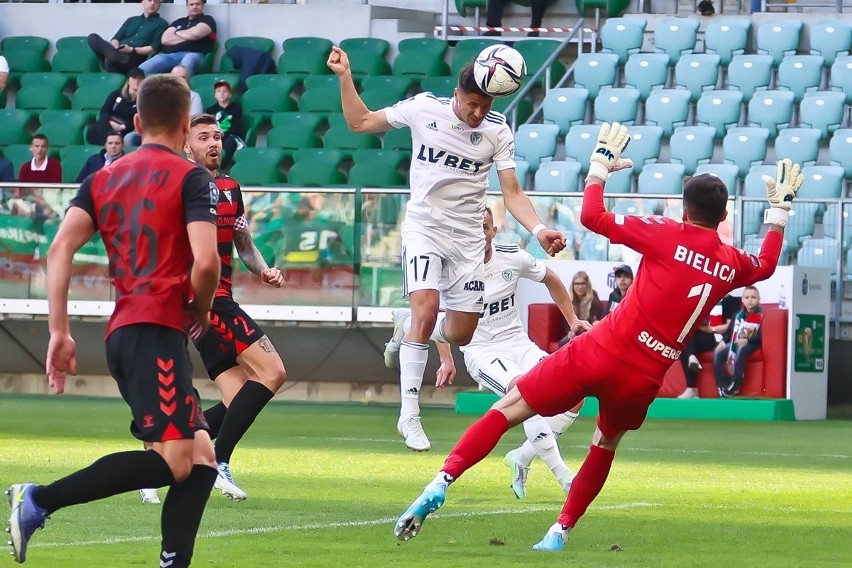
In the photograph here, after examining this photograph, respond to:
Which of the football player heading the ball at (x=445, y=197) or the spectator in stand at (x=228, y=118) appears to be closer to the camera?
the football player heading the ball at (x=445, y=197)

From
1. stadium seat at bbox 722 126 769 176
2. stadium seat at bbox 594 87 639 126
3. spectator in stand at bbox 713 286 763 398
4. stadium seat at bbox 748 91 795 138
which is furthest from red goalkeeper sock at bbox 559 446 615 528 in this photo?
stadium seat at bbox 594 87 639 126

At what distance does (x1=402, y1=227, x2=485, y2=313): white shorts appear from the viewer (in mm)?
9555

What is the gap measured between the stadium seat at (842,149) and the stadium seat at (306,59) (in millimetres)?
7215

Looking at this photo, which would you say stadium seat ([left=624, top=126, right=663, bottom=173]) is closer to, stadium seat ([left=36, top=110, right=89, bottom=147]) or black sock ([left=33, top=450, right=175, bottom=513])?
stadium seat ([left=36, top=110, right=89, bottom=147])

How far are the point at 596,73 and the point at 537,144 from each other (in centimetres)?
144

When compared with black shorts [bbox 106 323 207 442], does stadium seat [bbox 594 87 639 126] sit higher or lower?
higher

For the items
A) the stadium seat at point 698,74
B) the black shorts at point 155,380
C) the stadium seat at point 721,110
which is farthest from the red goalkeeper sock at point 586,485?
the stadium seat at point 698,74

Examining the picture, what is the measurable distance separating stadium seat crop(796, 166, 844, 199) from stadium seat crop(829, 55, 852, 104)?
1451mm

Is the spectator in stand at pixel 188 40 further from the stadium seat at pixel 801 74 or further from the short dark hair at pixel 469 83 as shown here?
the short dark hair at pixel 469 83

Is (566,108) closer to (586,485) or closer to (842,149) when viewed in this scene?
(842,149)

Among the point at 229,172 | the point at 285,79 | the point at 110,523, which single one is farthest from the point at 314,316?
the point at 110,523

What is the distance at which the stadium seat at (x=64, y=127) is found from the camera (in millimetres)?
22844

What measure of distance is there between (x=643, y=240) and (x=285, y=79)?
1637 centimetres

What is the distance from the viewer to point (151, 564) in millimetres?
6066
